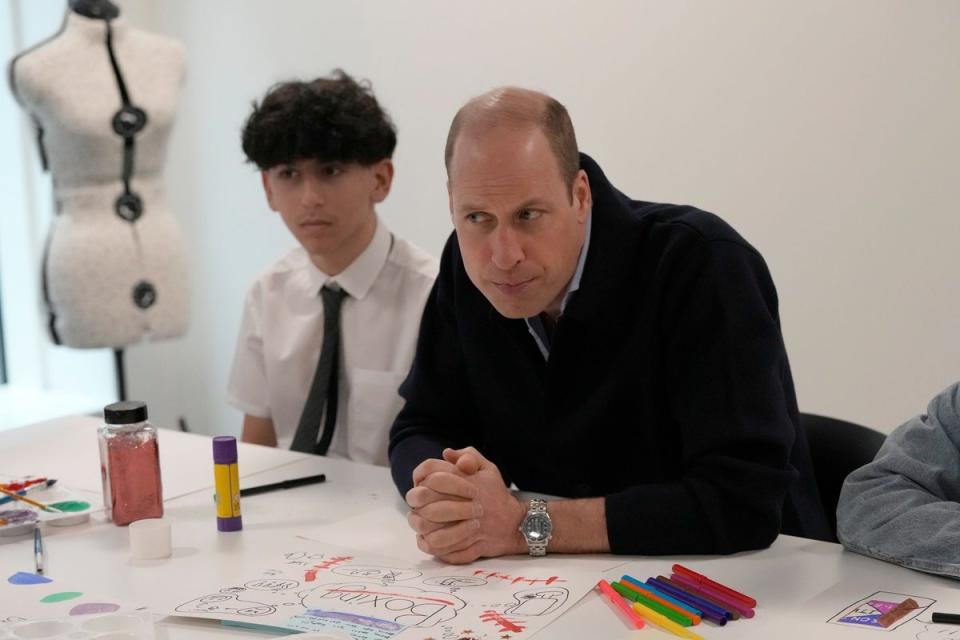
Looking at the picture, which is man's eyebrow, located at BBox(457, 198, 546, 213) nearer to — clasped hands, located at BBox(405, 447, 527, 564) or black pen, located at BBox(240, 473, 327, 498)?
clasped hands, located at BBox(405, 447, 527, 564)

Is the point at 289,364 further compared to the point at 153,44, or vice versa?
the point at 153,44

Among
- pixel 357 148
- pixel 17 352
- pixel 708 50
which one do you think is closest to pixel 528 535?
pixel 357 148

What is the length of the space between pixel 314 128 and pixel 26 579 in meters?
1.19

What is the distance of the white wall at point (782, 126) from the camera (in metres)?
2.82

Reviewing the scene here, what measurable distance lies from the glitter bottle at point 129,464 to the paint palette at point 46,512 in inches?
2.4

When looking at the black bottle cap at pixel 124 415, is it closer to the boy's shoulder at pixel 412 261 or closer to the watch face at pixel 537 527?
the watch face at pixel 537 527

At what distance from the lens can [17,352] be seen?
421 cm

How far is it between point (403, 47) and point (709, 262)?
2.27 meters

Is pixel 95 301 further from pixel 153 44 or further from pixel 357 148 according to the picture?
pixel 357 148

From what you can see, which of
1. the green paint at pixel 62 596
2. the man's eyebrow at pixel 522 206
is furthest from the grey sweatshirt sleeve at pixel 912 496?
the green paint at pixel 62 596

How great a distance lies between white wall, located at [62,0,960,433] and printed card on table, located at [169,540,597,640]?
1730 millimetres

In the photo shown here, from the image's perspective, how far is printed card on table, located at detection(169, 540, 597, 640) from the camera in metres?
1.33

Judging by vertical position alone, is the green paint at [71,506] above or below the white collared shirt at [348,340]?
below

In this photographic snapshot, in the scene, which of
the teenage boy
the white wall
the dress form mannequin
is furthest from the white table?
the white wall
